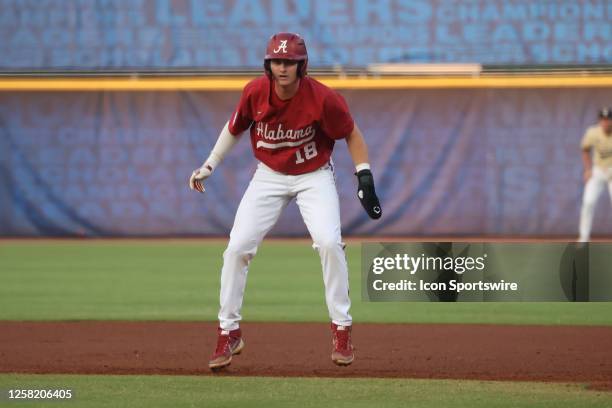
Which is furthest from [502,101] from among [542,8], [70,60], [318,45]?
[70,60]

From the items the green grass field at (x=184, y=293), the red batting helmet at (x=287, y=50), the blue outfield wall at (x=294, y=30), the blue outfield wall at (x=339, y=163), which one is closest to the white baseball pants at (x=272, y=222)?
the red batting helmet at (x=287, y=50)

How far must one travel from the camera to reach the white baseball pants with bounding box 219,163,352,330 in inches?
248

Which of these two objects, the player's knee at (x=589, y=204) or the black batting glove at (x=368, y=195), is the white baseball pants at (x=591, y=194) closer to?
the player's knee at (x=589, y=204)

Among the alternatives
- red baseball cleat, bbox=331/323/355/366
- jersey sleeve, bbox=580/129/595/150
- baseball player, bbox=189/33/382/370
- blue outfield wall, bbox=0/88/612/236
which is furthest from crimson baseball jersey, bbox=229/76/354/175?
blue outfield wall, bbox=0/88/612/236

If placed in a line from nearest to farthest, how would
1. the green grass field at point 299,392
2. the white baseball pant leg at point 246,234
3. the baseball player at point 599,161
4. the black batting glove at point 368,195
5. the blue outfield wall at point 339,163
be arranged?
the green grass field at point 299,392 < the white baseball pant leg at point 246,234 < the black batting glove at point 368,195 < the baseball player at point 599,161 < the blue outfield wall at point 339,163

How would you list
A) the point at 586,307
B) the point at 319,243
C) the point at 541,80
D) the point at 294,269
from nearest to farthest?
the point at 319,243 → the point at 586,307 → the point at 294,269 → the point at 541,80

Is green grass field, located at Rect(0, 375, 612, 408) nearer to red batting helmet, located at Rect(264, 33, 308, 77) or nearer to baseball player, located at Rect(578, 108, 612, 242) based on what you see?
red batting helmet, located at Rect(264, 33, 308, 77)

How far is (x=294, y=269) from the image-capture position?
1335 centimetres

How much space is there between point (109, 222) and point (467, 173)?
5537 millimetres

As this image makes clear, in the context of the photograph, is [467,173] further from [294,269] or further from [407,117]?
[294,269]

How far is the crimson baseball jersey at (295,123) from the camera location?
6270 mm

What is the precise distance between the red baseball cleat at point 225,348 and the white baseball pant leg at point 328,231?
55cm

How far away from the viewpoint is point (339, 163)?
1758 cm

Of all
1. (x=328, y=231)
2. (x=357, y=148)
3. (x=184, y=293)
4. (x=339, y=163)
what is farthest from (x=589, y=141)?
(x=328, y=231)
